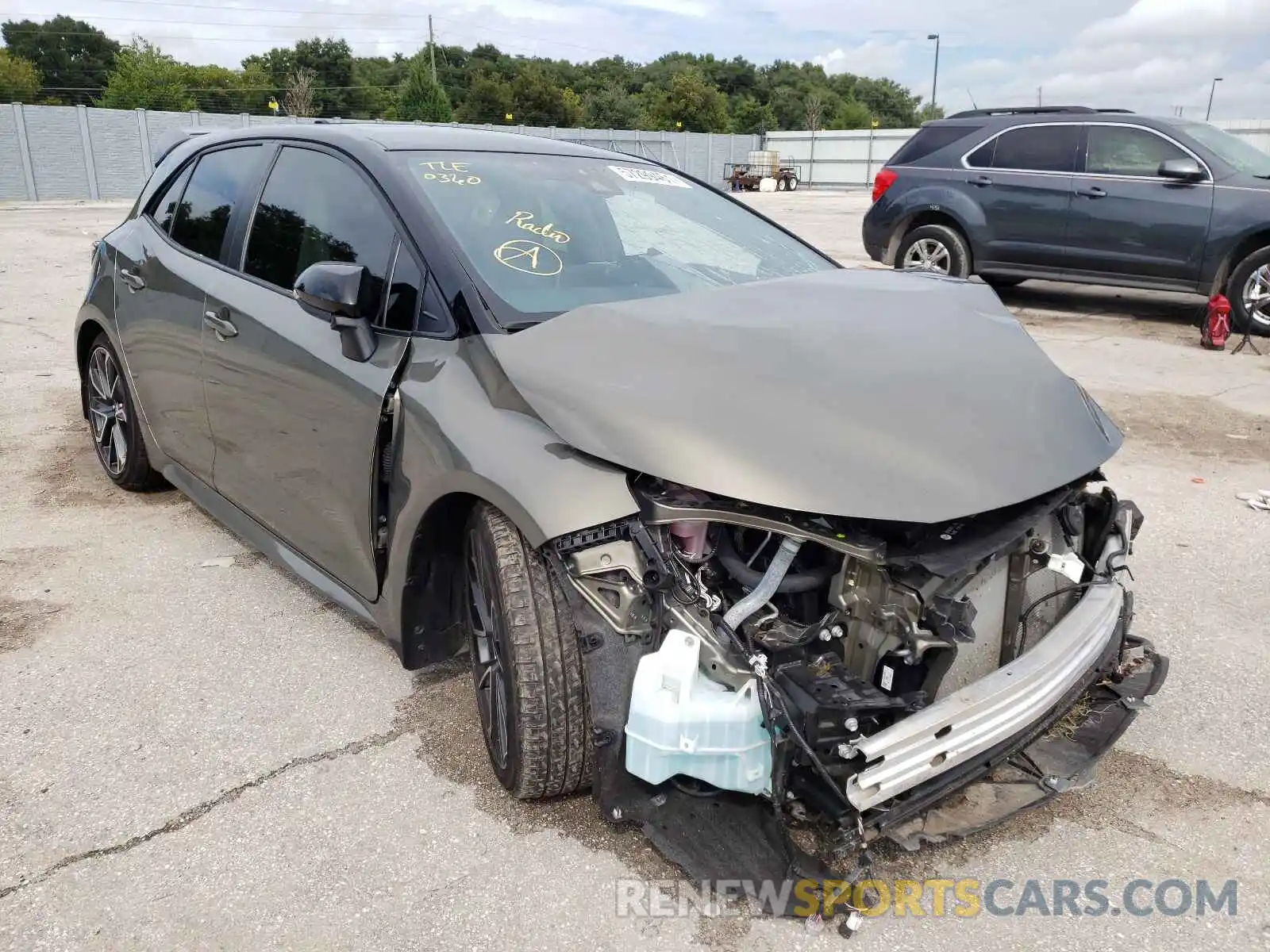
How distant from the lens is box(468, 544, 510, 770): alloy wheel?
2361mm

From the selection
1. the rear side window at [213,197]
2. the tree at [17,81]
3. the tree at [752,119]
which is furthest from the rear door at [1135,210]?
the tree at [17,81]

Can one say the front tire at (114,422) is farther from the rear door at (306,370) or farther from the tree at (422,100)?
the tree at (422,100)

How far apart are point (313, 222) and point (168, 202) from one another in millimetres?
1462

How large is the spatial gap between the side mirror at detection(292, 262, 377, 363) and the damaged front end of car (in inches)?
37.6

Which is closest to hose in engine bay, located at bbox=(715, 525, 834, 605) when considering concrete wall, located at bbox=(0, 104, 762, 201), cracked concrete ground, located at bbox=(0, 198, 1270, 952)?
cracked concrete ground, located at bbox=(0, 198, 1270, 952)

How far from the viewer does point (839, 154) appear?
145 feet

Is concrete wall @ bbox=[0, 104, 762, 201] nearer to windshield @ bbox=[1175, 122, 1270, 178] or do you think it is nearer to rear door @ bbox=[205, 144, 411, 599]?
windshield @ bbox=[1175, 122, 1270, 178]

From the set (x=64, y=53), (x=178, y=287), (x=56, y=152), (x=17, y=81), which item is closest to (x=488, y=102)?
(x=56, y=152)

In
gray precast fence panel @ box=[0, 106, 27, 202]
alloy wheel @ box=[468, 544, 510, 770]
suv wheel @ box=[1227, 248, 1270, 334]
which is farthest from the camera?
gray precast fence panel @ box=[0, 106, 27, 202]

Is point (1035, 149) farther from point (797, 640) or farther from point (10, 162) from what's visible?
point (10, 162)

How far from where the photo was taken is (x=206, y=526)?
4363 mm

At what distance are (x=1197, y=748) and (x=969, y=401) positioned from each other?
1.31 meters

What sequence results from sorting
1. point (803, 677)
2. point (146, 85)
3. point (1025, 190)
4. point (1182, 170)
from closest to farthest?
point (803, 677), point (1182, 170), point (1025, 190), point (146, 85)

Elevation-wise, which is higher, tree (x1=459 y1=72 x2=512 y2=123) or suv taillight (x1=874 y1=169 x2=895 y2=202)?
tree (x1=459 y1=72 x2=512 y2=123)
